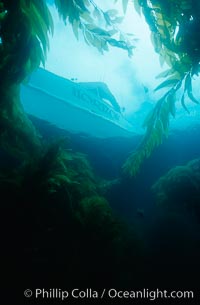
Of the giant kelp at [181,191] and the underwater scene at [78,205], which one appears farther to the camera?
the giant kelp at [181,191]

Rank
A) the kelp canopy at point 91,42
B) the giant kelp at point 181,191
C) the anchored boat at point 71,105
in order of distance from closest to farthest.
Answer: the kelp canopy at point 91,42
the giant kelp at point 181,191
the anchored boat at point 71,105

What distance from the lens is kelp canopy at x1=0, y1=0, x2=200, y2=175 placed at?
7.98 feet

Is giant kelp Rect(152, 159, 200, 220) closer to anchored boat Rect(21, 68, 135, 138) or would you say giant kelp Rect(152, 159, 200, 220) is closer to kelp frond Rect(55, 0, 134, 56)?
kelp frond Rect(55, 0, 134, 56)

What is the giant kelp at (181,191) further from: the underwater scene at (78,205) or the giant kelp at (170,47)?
the giant kelp at (170,47)

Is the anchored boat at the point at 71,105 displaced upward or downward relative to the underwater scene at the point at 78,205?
upward

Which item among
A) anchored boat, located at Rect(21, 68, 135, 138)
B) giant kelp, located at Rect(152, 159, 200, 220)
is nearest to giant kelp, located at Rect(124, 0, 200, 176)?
giant kelp, located at Rect(152, 159, 200, 220)

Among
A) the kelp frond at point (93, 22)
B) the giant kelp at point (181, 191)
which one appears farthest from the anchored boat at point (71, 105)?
the kelp frond at point (93, 22)

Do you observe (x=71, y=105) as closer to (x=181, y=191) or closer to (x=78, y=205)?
(x=181, y=191)

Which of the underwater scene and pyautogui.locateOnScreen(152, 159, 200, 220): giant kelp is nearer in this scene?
the underwater scene

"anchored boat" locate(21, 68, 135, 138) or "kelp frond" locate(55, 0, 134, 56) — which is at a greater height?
"anchored boat" locate(21, 68, 135, 138)

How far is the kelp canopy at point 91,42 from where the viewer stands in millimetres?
2432

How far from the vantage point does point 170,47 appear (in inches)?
105

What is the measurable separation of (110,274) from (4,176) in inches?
68.7

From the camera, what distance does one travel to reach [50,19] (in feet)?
9.09
